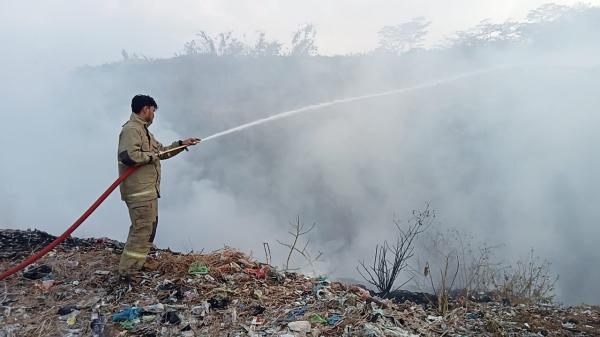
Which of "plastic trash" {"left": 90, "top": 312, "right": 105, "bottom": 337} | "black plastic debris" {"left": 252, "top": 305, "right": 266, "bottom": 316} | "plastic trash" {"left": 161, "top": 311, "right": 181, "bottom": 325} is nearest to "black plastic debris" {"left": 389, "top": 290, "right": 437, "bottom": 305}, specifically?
"black plastic debris" {"left": 252, "top": 305, "right": 266, "bottom": 316}

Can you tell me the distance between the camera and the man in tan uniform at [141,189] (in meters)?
3.42

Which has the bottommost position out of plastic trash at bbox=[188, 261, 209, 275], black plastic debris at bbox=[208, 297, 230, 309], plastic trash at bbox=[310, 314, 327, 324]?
plastic trash at bbox=[310, 314, 327, 324]

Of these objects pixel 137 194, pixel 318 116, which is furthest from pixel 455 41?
pixel 137 194

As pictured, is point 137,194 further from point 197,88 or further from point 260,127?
point 197,88

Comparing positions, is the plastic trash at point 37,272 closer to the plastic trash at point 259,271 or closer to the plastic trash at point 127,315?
the plastic trash at point 127,315

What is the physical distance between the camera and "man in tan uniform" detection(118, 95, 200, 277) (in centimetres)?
342

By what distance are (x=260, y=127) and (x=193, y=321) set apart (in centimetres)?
966

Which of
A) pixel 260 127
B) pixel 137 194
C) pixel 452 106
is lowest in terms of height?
pixel 137 194

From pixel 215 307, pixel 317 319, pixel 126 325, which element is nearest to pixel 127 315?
pixel 126 325

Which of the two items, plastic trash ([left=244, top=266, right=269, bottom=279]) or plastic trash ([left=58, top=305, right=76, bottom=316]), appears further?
plastic trash ([left=244, top=266, right=269, bottom=279])

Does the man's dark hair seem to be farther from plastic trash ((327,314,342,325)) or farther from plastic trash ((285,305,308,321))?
plastic trash ((327,314,342,325))

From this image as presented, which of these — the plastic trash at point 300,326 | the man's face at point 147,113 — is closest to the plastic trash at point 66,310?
the man's face at point 147,113

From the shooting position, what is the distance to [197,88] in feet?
45.7

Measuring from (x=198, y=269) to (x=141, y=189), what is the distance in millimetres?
876
